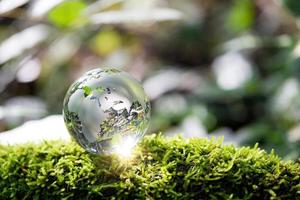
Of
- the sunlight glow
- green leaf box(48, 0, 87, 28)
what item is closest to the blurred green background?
green leaf box(48, 0, 87, 28)

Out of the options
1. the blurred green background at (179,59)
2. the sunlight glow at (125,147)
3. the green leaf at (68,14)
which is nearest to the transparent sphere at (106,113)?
the sunlight glow at (125,147)

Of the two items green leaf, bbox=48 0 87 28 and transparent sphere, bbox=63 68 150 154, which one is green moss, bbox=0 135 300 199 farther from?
green leaf, bbox=48 0 87 28

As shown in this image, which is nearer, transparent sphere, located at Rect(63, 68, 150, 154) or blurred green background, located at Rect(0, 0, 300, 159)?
transparent sphere, located at Rect(63, 68, 150, 154)

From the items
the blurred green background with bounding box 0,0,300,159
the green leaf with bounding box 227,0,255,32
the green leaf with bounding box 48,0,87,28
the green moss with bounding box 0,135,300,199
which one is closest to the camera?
the green moss with bounding box 0,135,300,199

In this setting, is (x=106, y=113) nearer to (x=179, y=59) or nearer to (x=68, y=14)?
(x=68, y=14)

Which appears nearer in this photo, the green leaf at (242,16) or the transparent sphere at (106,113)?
the transparent sphere at (106,113)

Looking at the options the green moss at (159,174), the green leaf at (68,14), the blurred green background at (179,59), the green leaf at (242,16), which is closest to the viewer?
the green moss at (159,174)

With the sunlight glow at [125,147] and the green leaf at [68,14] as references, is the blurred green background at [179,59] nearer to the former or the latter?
the green leaf at [68,14]
